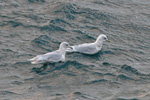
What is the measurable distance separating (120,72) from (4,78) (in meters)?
4.11

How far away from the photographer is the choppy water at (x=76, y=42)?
10234 millimetres

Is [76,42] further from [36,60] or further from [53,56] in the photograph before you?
[36,60]

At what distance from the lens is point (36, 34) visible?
46.6 feet

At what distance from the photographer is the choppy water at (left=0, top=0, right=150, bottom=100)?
10.2 m

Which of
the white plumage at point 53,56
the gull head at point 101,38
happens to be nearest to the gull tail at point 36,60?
the white plumage at point 53,56

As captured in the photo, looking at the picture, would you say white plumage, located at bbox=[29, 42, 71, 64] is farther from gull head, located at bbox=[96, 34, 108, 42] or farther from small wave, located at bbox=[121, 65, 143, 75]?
small wave, located at bbox=[121, 65, 143, 75]

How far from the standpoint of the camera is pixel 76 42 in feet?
45.4

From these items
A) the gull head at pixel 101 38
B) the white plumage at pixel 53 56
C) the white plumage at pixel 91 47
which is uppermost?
the gull head at pixel 101 38

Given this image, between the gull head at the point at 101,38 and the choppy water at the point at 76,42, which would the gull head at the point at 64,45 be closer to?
the choppy water at the point at 76,42

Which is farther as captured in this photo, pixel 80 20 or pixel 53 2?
pixel 53 2

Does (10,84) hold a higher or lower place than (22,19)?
lower

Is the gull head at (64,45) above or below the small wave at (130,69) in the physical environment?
above

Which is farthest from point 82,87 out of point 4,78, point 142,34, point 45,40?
point 142,34

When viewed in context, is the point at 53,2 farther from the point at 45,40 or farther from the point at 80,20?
the point at 45,40
